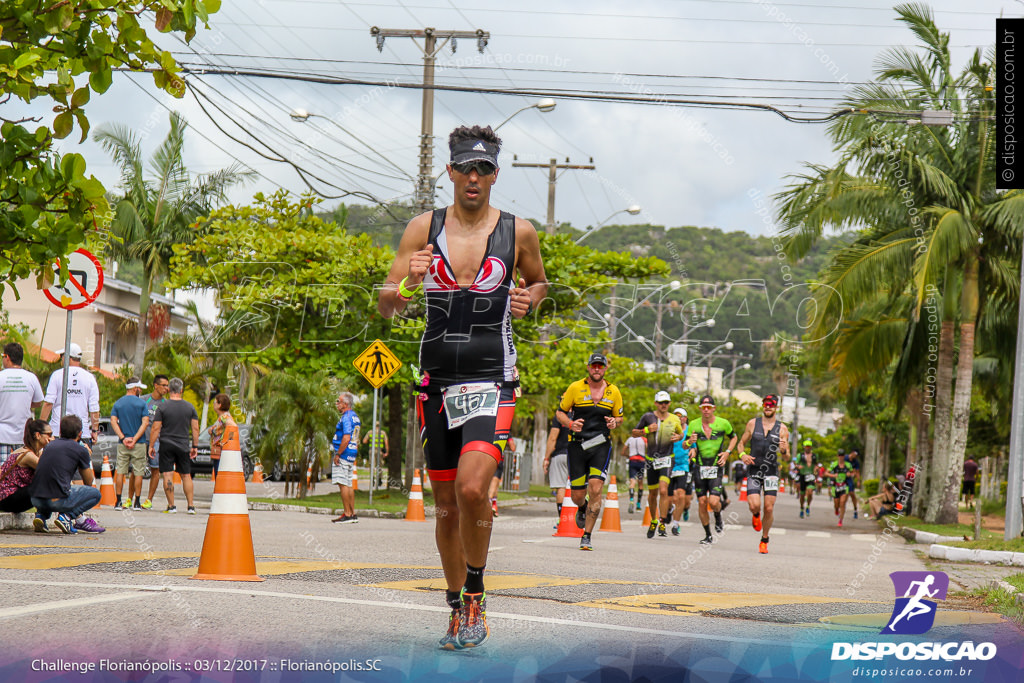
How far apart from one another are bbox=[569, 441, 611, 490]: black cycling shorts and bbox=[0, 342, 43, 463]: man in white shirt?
5.68 m

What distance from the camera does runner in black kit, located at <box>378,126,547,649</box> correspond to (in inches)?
201

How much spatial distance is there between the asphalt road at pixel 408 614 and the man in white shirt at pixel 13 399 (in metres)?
1.19

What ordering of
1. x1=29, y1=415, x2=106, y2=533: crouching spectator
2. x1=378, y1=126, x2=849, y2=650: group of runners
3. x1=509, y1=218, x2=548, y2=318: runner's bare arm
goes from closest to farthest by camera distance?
x1=378, y1=126, x2=849, y2=650: group of runners, x1=509, y1=218, x2=548, y2=318: runner's bare arm, x1=29, y1=415, x2=106, y2=533: crouching spectator

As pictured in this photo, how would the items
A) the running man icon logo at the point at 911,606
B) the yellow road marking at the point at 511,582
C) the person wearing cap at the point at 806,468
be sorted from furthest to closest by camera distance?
the person wearing cap at the point at 806,468
the yellow road marking at the point at 511,582
the running man icon logo at the point at 911,606

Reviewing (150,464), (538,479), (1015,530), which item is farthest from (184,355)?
(1015,530)

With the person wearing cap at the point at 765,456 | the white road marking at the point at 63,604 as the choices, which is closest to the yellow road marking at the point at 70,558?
the white road marking at the point at 63,604

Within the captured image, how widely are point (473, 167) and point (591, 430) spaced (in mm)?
7885

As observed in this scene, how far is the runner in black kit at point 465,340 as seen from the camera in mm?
5113

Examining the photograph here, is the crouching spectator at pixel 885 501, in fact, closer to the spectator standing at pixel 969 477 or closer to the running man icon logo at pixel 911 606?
the spectator standing at pixel 969 477

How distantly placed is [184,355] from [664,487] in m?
32.5

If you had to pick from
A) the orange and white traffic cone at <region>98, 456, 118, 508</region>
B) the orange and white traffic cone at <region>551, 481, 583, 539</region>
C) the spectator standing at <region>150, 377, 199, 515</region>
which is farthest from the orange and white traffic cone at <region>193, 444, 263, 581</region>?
the orange and white traffic cone at <region>98, 456, 118, 508</region>

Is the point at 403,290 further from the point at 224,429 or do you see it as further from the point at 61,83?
the point at 224,429

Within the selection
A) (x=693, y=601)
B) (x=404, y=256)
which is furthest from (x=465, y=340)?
(x=693, y=601)

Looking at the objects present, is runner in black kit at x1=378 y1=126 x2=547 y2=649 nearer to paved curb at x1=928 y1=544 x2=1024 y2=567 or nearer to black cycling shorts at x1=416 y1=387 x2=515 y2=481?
black cycling shorts at x1=416 y1=387 x2=515 y2=481
